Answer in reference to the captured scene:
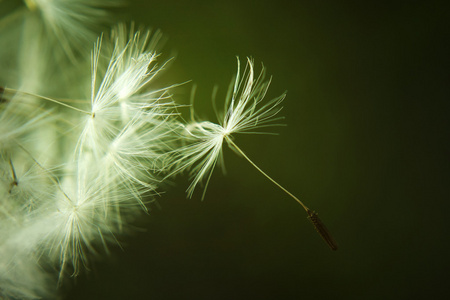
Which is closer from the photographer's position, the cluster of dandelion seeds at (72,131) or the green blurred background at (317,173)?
the cluster of dandelion seeds at (72,131)

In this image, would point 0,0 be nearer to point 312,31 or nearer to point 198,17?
point 198,17

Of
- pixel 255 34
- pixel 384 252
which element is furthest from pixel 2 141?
pixel 384 252

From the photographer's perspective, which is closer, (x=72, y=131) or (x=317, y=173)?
(x=72, y=131)

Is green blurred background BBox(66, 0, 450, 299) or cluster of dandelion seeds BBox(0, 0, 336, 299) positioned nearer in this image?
cluster of dandelion seeds BBox(0, 0, 336, 299)

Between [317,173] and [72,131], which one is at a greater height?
[72,131]
